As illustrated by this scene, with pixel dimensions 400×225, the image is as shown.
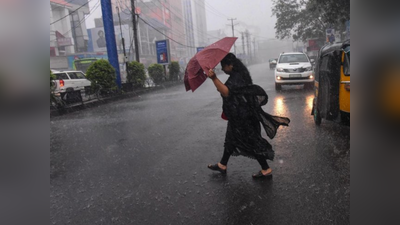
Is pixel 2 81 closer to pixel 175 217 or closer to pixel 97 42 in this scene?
pixel 175 217

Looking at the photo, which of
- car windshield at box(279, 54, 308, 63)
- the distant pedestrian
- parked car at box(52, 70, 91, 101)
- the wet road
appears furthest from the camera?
parked car at box(52, 70, 91, 101)

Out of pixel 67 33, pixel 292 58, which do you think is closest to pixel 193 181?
pixel 292 58

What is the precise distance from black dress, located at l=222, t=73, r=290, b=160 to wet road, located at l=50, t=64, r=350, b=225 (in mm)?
403

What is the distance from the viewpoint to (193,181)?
148 inches

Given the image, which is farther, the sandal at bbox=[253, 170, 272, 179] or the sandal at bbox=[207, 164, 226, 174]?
the sandal at bbox=[207, 164, 226, 174]

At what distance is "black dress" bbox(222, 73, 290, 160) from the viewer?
3.46m

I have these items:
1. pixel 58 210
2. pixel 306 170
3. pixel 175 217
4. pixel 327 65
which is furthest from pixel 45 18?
pixel 327 65

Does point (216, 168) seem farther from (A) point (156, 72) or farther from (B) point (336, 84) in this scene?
(A) point (156, 72)

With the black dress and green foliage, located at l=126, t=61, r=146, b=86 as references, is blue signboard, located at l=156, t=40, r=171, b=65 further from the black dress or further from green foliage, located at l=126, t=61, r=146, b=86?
the black dress

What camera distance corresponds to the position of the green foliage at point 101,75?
15641 millimetres

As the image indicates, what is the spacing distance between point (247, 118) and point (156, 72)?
870 inches

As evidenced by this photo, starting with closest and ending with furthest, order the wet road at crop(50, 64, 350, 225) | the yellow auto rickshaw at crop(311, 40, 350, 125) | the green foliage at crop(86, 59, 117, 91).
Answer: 1. the wet road at crop(50, 64, 350, 225)
2. the yellow auto rickshaw at crop(311, 40, 350, 125)
3. the green foliage at crop(86, 59, 117, 91)

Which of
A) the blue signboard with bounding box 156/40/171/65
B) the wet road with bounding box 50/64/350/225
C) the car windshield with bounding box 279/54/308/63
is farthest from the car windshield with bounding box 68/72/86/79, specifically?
the wet road with bounding box 50/64/350/225

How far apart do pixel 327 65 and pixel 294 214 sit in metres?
3.45
